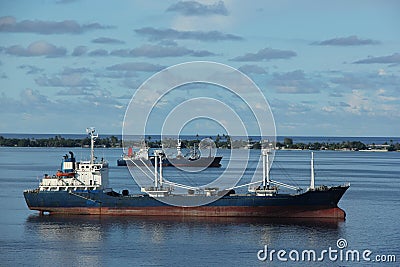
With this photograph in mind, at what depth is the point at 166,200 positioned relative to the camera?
137 feet

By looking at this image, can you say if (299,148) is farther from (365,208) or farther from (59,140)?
(365,208)

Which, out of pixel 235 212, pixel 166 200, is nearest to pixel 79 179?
pixel 166 200

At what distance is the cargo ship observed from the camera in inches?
1633

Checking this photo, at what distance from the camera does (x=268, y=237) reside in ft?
118

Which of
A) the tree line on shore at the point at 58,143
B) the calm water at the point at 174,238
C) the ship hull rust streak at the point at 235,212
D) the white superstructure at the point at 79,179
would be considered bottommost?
the calm water at the point at 174,238

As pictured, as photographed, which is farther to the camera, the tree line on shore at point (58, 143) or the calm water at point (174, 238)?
the tree line on shore at point (58, 143)

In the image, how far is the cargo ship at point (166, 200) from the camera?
136ft

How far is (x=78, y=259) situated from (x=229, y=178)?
45.1 meters

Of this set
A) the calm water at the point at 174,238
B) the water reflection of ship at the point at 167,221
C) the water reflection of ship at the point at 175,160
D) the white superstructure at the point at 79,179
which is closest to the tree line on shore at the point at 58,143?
the water reflection of ship at the point at 175,160

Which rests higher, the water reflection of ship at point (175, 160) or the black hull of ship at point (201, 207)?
the water reflection of ship at point (175, 160)

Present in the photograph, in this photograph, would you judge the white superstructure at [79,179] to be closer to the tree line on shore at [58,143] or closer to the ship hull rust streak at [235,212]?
the ship hull rust streak at [235,212]

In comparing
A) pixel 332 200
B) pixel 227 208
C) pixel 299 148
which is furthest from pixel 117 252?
pixel 299 148

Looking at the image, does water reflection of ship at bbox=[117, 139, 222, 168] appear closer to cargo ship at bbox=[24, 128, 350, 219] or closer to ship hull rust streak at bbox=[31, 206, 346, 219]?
cargo ship at bbox=[24, 128, 350, 219]

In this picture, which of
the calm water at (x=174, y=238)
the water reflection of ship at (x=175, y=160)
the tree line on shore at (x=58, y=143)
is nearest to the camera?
the calm water at (x=174, y=238)
